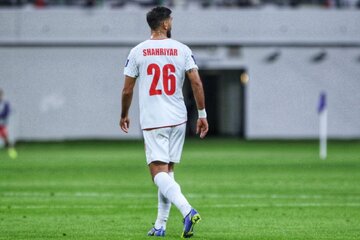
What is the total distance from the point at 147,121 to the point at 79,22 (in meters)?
42.4

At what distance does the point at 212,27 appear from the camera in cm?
5666

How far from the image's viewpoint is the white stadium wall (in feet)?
182

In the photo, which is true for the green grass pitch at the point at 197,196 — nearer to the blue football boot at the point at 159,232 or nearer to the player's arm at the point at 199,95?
the blue football boot at the point at 159,232

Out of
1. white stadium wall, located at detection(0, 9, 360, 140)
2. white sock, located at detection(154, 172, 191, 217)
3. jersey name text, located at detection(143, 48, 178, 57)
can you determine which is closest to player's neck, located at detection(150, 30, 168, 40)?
jersey name text, located at detection(143, 48, 178, 57)

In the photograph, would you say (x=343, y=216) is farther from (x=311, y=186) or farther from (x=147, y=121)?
(x=311, y=186)

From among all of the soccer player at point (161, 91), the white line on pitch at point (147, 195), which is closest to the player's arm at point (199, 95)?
the soccer player at point (161, 91)

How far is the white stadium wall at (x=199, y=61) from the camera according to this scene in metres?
55.5

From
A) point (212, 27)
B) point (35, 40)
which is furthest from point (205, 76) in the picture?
point (35, 40)

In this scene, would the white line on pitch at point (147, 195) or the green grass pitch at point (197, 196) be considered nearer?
the green grass pitch at point (197, 196)

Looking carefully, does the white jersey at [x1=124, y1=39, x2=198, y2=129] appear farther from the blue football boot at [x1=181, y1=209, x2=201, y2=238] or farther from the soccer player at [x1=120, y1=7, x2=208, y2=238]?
the blue football boot at [x1=181, y1=209, x2=201, y2=238]

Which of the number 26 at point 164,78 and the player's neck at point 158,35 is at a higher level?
the player's neck at point 158,35

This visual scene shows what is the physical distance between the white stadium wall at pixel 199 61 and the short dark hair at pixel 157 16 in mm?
41402

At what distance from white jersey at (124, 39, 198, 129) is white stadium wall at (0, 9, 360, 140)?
136 ft

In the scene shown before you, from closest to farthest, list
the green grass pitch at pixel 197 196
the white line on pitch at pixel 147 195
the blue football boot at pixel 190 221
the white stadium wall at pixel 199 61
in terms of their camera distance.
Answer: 1. the blue football boot at pixel 190 221
2. the green grass pitch at pixel 197 196
3. the white line on pitch at pixel 147 195
4. the white stadium wall at pixel 199 61
